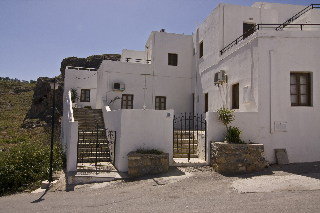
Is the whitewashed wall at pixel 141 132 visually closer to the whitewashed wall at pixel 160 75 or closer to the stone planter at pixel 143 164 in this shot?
the stone planter at pixel 143 164

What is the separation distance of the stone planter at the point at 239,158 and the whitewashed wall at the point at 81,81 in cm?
1505

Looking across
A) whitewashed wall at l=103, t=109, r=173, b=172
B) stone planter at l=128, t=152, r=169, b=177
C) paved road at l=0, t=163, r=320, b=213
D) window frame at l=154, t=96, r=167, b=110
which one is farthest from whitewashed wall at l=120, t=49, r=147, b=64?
paved road at l=0, t=163, r=320, b=213

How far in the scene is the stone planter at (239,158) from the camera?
28.9ft

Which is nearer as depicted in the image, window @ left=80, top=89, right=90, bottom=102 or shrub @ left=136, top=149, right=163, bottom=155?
shrub @ left=136, top=149, right=163, bottom=155

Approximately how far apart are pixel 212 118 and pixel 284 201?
4.49 meters

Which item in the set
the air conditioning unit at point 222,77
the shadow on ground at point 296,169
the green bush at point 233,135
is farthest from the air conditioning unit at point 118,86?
the shadow on ground at point 296,169

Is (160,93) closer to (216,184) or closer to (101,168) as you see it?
(101,168)

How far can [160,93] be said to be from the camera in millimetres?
18188

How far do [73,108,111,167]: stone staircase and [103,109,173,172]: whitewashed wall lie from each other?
3.12 feet

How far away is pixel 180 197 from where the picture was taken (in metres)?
6.64

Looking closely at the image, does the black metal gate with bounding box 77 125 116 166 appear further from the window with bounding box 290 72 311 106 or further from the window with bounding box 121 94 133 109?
the window with bounding box 290 72 311 106

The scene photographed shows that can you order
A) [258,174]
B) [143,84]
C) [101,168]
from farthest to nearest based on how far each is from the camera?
[143,84] < [101,168] < [258,174]

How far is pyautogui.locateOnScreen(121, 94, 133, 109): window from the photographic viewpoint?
57.3ft

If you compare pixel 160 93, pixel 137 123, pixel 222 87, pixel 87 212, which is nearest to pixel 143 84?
pixel 160 93
